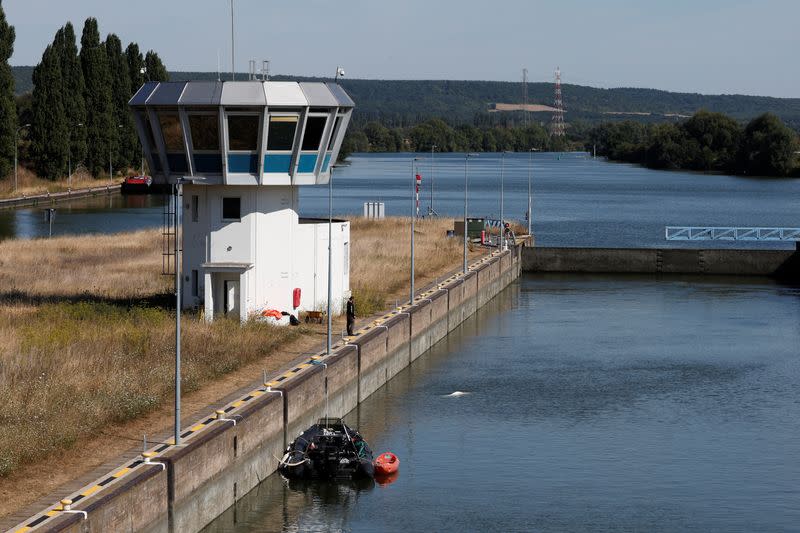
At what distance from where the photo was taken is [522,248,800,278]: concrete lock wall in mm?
81125

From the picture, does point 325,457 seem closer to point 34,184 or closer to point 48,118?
point 48,118

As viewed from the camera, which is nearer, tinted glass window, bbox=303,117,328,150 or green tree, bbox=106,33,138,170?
tinted glass window, bbox=303,117,328,150

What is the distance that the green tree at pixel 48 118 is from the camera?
431ft

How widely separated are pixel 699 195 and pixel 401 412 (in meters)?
→ 143

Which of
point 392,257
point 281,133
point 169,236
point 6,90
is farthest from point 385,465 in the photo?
point 6,90

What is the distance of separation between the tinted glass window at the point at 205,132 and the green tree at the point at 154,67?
12341 centimetres

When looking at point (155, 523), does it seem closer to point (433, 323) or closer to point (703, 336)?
point (433, 323)

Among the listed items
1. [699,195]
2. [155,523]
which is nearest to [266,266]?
[155,523]

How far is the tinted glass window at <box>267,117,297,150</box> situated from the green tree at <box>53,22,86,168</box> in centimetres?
9840

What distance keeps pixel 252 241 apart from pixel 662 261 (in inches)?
1689

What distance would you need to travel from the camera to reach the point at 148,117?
Result: 44656mm

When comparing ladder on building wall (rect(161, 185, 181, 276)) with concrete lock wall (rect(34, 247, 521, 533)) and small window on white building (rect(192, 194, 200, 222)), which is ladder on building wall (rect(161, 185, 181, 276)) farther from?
concrete lock wall (rect(34, 247, 521, 533))

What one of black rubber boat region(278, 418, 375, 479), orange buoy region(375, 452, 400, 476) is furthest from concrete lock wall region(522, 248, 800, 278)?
black rubber boat region(278, 418, 375, 479)

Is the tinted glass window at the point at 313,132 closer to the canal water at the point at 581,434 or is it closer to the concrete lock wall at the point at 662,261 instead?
the canal water at the point at 581,434
